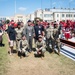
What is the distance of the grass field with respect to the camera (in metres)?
7.94

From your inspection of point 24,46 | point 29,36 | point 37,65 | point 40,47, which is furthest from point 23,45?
point 37,65

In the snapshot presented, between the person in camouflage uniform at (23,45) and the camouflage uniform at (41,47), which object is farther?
the person in camouflage uniform at (23,45)

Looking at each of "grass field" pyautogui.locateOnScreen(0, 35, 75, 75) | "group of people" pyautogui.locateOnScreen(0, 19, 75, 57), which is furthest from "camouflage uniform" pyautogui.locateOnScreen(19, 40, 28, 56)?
"grass field" pyautogui.locateOnScreen(0, 35, 75, 75)

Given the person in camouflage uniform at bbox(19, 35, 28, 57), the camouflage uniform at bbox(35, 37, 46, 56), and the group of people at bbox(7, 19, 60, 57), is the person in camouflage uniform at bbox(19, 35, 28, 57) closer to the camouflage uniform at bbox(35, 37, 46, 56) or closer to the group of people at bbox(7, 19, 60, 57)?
the group of people at bbox(7, 19, 60, 57)

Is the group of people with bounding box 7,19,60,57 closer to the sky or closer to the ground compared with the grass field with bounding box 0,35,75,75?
closer to the sky

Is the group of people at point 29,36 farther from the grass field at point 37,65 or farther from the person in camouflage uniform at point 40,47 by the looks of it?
the grass field at point 37,65

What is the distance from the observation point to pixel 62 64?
9086mm

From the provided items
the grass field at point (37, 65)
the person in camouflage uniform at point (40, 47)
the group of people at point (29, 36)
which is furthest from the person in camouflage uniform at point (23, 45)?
the person in camouflage uniform at point (40, 47)

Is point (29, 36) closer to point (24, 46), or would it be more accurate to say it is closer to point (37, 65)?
point (24, 46)

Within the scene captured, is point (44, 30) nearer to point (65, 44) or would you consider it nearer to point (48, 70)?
point (65, 44)

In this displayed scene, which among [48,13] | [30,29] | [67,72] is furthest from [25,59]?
[48,13]

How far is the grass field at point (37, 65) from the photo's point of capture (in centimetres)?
794

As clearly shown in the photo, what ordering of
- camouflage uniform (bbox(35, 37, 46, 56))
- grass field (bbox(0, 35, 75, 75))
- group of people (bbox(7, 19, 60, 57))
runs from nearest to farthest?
1. grass field (bbox(0, 35, 75, 75))
2. camouflage uniform (bbox(35, 37, 46, 56))
3. group of people (bbox(7, 19, 60, 57))

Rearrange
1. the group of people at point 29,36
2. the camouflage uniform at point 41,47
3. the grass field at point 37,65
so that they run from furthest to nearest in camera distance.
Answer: the group of people at point 29,36 → the camouflage uniform at point 41,47 → the grass field at point 37,65
